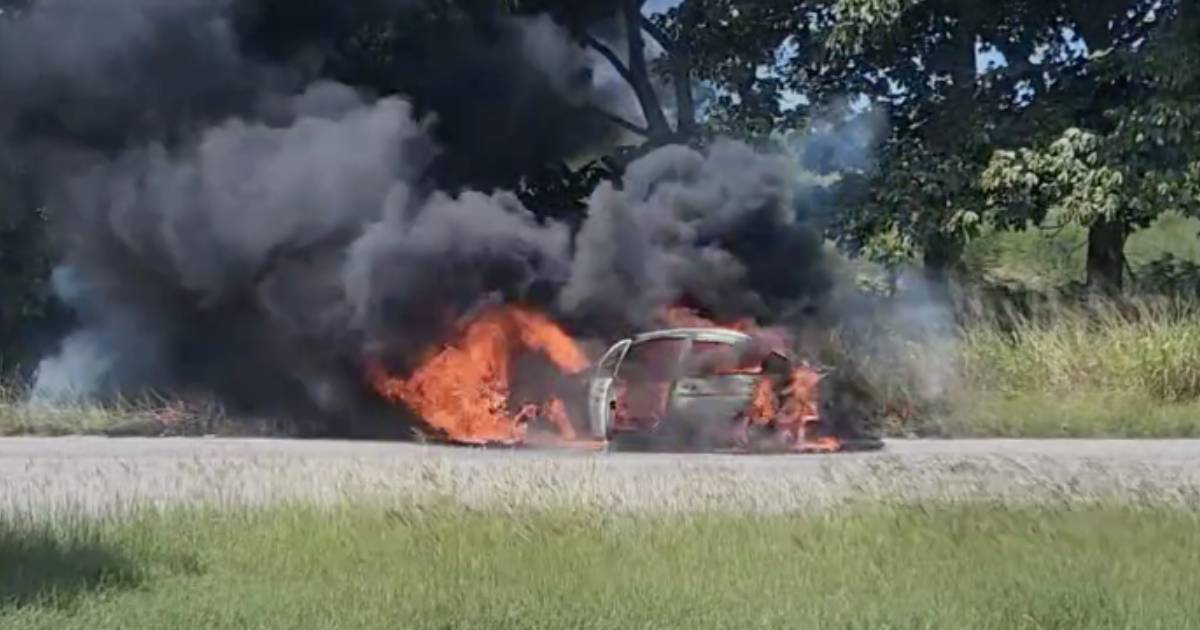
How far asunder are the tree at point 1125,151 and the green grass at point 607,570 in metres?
9.44

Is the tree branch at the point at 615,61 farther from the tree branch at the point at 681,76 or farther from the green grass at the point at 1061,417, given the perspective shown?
the green grass at the point at 1061,417

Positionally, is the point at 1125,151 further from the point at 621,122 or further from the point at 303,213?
the point at 303,213

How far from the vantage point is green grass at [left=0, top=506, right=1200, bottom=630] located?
19.0 feet

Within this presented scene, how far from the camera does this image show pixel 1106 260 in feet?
61.7

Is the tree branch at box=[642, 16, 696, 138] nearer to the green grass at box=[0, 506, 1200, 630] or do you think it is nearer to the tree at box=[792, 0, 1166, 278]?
the tree at box=[792, 0, 1166, 278]

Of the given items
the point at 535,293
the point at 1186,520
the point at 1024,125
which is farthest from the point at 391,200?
the point at 1186,520

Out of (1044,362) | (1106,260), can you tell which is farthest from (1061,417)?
(1106,260)

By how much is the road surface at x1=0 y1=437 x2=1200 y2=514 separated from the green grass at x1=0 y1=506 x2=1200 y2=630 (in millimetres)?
638

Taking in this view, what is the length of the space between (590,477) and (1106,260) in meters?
11.2

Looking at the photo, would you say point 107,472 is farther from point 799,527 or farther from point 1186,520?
point 1186,520

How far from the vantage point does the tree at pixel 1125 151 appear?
15977 millimetres

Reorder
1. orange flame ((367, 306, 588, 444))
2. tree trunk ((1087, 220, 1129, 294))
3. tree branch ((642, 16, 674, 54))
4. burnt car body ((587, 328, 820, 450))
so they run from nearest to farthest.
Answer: burnt car body ((587, 328, 820, 450)), orange flame ((367, 306, 588, 444)), tree trunk ((1087, 220, 1129, 294)), tree branch ((642, 16, 674, 54))

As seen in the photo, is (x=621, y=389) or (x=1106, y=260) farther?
(x=1106, y=260)

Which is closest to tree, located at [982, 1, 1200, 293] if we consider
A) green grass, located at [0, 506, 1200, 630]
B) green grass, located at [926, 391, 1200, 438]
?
green grass, located at [926, 391, 1200, 438]
